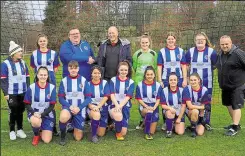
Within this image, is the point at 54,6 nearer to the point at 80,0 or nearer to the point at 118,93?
the point at 80,0

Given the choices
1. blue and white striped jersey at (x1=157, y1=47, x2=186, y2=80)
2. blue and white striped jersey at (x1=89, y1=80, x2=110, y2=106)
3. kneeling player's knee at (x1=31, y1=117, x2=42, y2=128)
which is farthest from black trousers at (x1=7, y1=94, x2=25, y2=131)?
blue and white striped jersey at (x1=157, y1=47, x2=186, y2=80)

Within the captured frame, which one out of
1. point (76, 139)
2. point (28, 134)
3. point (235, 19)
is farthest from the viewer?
point (235, 19)

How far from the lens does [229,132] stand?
5441 millimetres

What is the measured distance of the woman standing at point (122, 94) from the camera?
17.4 feet

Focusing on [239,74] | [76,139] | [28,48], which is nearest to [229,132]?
[239,74]

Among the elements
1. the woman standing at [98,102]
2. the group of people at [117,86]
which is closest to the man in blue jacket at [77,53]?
the group of people at [117,86]

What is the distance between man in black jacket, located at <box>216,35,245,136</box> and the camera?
5293 millimetres

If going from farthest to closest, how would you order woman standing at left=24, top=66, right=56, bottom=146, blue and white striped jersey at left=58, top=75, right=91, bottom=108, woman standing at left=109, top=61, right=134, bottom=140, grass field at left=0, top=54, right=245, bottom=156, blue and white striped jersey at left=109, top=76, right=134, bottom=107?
blue and white striped jersey at left=109, top=76, right=134, bottom=107
woman standing at left=109, top=61, right=134, bottom=140
blue and white striped jersey at left=58, top=75, right=91, bottom=108
woman standing at left=24, top=66, right=56, bottom=146
grass field at left=0, top=54, right=245, bottom=156

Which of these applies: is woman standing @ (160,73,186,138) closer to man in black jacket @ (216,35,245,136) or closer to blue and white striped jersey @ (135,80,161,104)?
blue and white striped jersey @ (135,80,161,104)

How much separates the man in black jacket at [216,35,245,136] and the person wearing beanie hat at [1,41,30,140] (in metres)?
2.97

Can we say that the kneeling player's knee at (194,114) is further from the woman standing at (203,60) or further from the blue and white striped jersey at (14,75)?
the blue and white striped jersey at (14,75)

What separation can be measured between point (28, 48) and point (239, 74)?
15.7ft

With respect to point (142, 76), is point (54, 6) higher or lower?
higher

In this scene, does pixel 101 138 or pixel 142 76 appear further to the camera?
pixel 142 76
